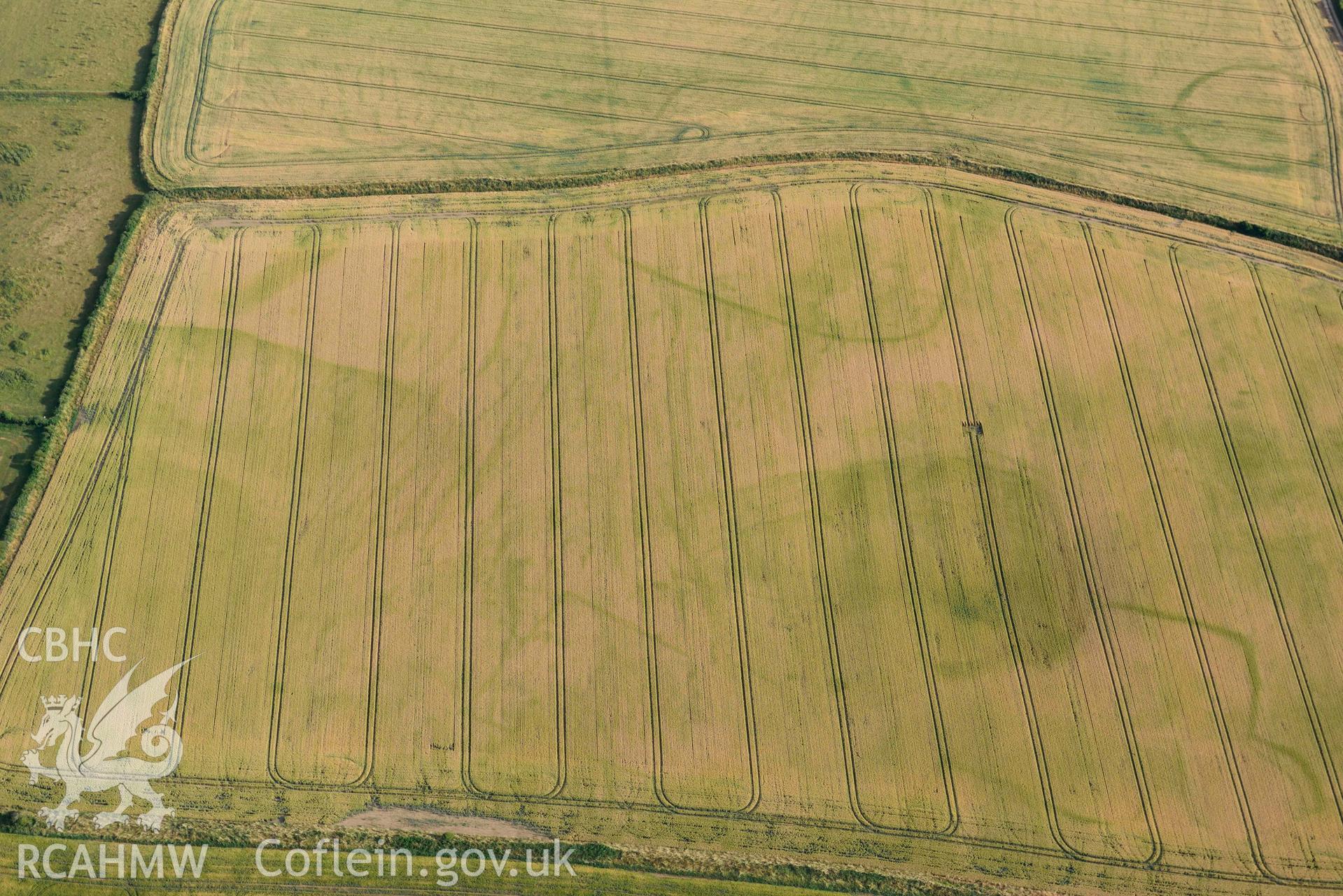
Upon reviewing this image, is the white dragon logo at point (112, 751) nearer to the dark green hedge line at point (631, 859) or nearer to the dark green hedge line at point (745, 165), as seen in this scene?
the dark green hedge line at point (631, 859)

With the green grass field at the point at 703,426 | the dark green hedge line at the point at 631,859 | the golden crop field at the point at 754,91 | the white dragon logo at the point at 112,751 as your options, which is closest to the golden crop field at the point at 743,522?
the green grass field at the point at 703,426

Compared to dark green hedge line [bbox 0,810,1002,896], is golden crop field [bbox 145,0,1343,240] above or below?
above

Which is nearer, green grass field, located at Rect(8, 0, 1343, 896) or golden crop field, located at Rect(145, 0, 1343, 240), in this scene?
green grass field, located at Rect(8, 0, 1343, 896)

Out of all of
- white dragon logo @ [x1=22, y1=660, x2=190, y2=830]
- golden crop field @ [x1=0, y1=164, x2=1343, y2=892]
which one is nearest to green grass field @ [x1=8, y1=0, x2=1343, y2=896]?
golden crop field @ [x1=0, y1=164, x2=1343, y2=892]

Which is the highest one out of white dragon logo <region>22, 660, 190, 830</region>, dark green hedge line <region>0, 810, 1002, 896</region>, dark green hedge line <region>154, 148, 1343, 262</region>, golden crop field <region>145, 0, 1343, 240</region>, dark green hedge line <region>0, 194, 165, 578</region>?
golden crop field <region>145, 0, 1343, 240</region>

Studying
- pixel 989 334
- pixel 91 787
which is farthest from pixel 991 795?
pixel 91 787

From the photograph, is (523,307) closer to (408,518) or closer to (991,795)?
(408,518)

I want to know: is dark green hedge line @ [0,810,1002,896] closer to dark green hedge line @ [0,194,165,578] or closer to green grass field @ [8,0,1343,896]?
green grass field @ [8,0,1343,896]

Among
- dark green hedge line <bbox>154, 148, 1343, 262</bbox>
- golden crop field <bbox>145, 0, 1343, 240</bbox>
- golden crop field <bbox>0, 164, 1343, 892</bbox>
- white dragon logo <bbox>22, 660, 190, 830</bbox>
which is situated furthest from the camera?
golden crop field <bbox>145, 0, 1343, 240</bbox>

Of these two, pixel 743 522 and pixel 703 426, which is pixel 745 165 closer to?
pixel 703 426
